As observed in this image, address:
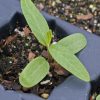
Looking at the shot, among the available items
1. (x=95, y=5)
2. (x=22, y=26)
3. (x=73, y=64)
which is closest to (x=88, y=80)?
(x=73, y=64)

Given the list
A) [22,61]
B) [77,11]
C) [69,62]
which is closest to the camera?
[69,62]

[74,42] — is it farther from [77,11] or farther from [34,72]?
[77,11]

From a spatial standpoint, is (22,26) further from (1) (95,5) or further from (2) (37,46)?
(1) (95,5)

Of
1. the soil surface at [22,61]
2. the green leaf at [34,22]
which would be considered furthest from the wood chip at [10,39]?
the green leaf at [34,22]

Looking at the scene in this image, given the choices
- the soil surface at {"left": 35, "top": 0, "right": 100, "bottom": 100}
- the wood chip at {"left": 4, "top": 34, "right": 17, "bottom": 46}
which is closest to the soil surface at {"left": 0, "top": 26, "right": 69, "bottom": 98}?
the wood chip at {"left": 4, "top": 34, "right": 17, "bottom": 46}

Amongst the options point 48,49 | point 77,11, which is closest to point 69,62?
point 48,49
